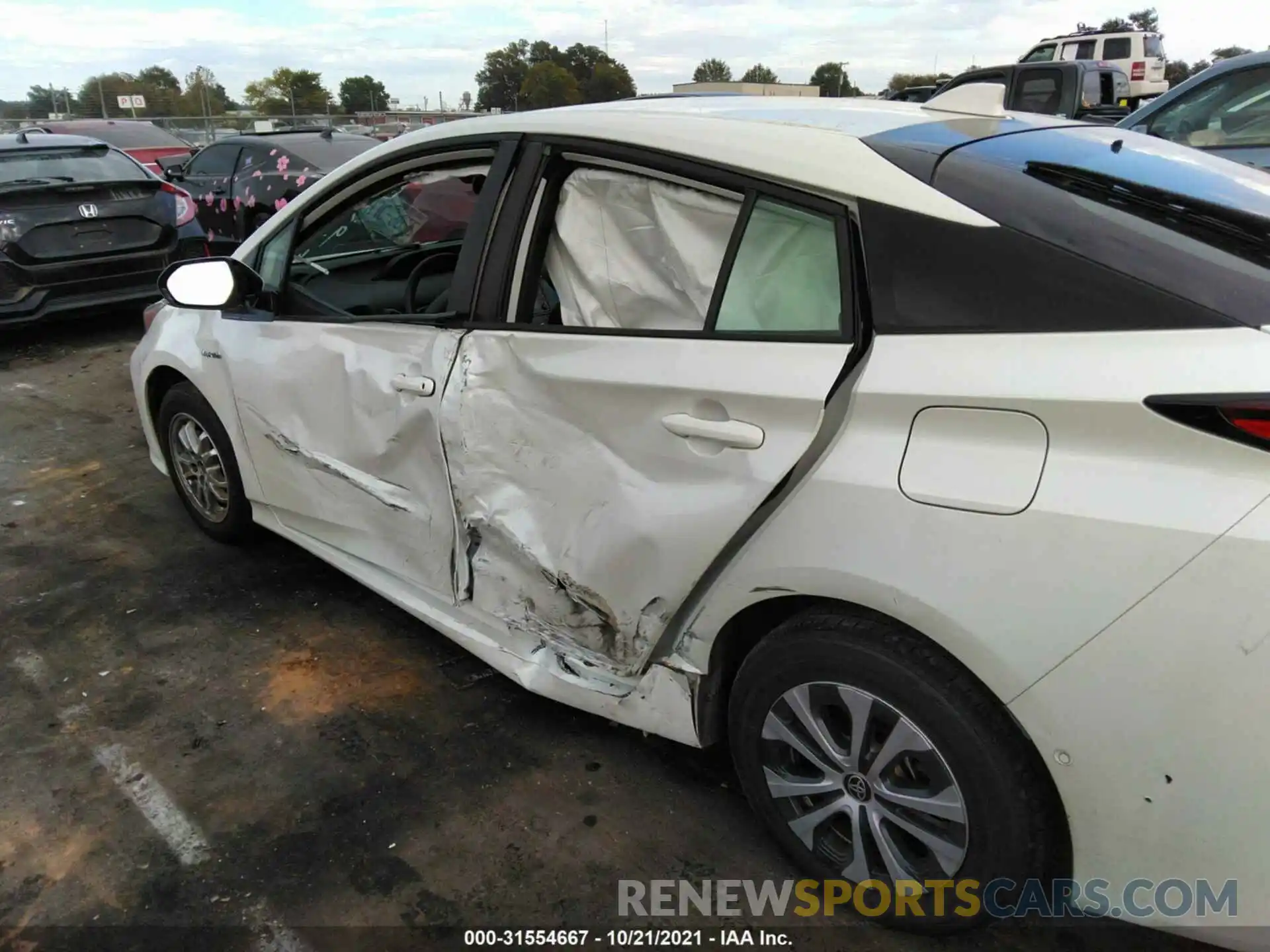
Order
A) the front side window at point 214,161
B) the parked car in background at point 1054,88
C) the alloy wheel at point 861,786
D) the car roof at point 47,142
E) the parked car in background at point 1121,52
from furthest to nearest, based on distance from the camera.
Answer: the parked car in background at point 1121,52 → the parked car in background at point 1054,88 → the front side window at point 214,161 → the car roof at point 47,142 → the alloy wheel at point 861,786

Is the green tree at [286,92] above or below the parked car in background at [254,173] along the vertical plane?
above

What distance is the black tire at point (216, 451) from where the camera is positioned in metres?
3.44

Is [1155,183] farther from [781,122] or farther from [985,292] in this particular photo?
[781,122]

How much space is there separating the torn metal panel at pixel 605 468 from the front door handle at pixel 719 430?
0.6 inches

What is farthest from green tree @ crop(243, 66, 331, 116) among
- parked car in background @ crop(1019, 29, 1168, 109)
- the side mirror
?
the side mirror

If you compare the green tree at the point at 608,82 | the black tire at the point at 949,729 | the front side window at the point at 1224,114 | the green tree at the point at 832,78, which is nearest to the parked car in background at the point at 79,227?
the black tire at the point at 949,729

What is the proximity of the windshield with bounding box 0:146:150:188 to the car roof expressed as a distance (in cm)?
4

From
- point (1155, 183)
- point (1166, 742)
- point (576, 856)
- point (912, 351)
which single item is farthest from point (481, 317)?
point (1166, 742)

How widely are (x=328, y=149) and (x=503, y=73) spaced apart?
74682mm

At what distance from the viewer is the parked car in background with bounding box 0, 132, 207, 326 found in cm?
642

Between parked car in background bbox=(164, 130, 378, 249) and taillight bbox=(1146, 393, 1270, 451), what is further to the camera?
parked car in background bbox=(164, 130, 378, 249)

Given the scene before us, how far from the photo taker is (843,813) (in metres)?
1.95

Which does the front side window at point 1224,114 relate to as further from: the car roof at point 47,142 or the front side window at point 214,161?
the front side window at point 214,161

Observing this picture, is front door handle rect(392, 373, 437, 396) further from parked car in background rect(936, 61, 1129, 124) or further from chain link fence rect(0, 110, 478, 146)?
chain link fence rect(0, 110, 478, 146)
